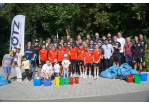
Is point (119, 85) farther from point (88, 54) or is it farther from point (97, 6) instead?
point (97, 6)

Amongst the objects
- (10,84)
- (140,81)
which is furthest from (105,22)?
(10,84)

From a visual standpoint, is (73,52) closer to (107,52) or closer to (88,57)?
(88,57)

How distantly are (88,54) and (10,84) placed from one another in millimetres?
4569

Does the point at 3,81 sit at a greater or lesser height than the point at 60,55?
lesser

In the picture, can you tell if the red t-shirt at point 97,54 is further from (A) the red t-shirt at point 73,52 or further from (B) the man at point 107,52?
(A) the red t-shirt at point 73,52

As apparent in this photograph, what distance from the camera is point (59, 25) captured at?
18.2 meters

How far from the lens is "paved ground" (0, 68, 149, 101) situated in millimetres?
7125

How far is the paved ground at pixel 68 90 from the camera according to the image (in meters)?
7.12

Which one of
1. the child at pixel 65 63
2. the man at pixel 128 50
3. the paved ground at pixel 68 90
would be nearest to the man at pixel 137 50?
the man at pixel 128 50

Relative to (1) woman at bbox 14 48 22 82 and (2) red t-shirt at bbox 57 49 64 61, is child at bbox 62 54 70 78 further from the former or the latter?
(1) woman at bbox 14 48 22 82

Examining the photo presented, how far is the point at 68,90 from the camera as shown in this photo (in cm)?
793

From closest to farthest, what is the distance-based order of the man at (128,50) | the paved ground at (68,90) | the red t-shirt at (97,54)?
the paved ground at (68,90), the red t-shirt at (97,54), the man at (128,50)

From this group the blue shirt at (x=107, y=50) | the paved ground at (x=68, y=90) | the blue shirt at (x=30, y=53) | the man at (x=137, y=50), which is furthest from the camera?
the man at (x=137, y=50)

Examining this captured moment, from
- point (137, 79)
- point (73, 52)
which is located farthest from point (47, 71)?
point (137, 79)
